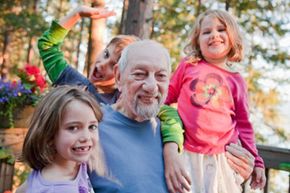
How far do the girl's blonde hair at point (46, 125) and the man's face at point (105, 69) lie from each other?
2.27 feet

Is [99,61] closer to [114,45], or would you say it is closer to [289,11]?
[114,45]

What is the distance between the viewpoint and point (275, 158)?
273cm

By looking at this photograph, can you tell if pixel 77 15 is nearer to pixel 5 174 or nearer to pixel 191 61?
pixel 191 61

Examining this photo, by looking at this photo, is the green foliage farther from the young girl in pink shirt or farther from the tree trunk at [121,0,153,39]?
the tree trunk at [121,0,153,39]

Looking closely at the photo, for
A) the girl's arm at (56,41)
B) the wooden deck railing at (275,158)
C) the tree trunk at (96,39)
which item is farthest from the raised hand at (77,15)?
the tree trunk at (96,39)

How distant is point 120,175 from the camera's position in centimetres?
138

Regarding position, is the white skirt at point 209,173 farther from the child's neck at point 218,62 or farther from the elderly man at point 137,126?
the child's neck at point 218,62

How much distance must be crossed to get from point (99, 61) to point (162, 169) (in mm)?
729

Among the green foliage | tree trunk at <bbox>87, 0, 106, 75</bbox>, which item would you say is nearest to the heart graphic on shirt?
the green foliage

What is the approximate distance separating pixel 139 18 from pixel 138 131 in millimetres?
3306

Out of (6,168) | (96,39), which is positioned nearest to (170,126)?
(6,168)

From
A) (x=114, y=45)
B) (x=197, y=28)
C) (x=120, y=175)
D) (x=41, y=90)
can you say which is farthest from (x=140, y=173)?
(x=41, y=90)

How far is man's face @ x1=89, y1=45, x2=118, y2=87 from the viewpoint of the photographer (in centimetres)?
192

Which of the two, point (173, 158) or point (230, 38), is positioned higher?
point (230, 38)
